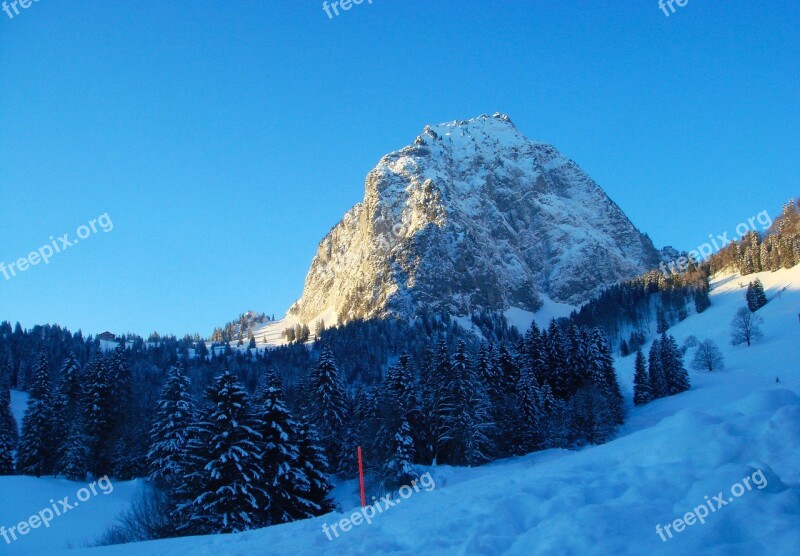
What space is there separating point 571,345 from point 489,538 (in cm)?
5998

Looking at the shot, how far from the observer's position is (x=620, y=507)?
26.9 ft

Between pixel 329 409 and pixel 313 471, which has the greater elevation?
pixel 329 409

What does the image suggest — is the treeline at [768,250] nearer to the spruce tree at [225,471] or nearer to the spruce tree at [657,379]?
the spruce tree at [657,379]

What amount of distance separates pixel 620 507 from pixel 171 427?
129ft

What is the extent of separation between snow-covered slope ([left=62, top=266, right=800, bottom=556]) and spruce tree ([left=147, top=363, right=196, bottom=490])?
Result: 30.5m

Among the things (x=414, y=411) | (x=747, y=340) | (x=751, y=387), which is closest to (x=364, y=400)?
(x=414, y=411)

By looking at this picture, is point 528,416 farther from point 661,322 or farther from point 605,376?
point 661,322

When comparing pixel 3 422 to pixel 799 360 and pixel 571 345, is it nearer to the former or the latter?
pixel 571 345

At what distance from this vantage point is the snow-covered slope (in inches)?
287

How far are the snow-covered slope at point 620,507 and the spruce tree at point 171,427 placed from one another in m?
30.5

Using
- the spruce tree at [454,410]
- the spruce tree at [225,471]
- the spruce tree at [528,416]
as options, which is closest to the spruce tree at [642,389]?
the spruce tree at [528,416]

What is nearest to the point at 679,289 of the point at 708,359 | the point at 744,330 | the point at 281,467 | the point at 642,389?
→ the point at 744,330

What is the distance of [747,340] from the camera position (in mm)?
86062

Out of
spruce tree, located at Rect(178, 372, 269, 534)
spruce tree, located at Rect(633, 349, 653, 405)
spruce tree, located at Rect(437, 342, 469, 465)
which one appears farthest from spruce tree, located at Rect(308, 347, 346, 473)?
spruce tree, located at Rect(633, 349, 653, 405)
